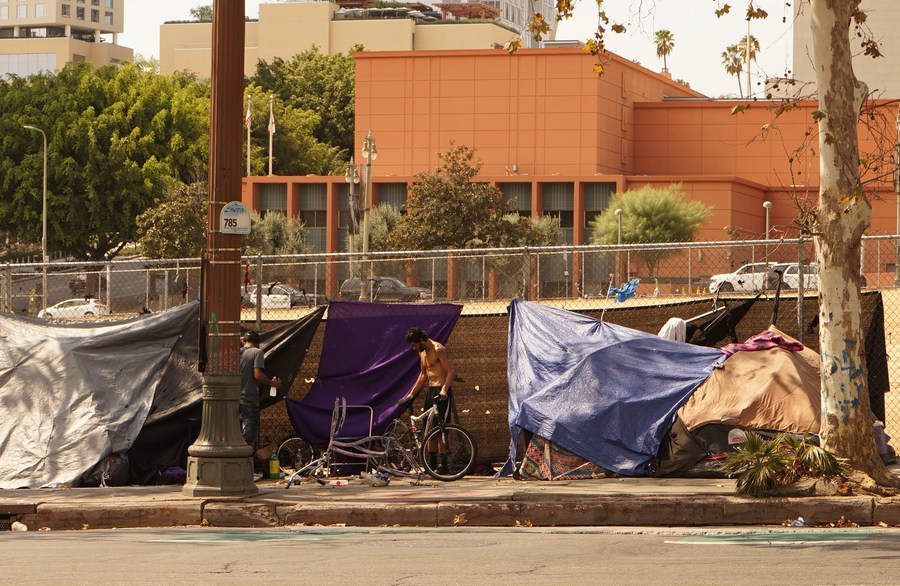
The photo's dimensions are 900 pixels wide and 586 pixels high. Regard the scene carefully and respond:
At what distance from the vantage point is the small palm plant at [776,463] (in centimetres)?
1205

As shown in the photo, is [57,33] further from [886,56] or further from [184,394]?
[184,394]

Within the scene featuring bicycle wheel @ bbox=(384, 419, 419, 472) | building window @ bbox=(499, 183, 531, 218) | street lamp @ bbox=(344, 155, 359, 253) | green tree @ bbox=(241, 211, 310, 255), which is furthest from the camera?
building window @ bbox=(499, 183, 531, 218)

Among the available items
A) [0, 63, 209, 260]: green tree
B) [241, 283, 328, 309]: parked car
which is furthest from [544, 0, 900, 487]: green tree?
[0, 63, 209, 260]: green tree

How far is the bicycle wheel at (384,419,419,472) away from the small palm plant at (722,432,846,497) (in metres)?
3.59

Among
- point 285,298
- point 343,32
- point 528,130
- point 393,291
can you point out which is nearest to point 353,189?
point 528,130

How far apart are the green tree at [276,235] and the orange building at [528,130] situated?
3.46m

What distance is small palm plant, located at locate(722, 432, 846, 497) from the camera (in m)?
12.0

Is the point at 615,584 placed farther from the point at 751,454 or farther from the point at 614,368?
the point at 614,368

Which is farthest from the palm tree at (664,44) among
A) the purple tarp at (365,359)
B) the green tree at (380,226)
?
the purple tarp at (365,359)

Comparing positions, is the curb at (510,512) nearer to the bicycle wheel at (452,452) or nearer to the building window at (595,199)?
the bicycle wheel at (452,452)

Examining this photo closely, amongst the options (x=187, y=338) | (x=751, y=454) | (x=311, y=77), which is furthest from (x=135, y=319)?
(x=311, y=77)

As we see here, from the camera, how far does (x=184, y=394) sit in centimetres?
1452

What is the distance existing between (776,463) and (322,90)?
9436 cm

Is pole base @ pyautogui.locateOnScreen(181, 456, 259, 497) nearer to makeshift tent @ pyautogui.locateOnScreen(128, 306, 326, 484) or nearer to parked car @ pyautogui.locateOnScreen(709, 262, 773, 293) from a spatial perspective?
makeshift tent @ pyautogui.locateOnScreen(128, 306, 326, 484)
